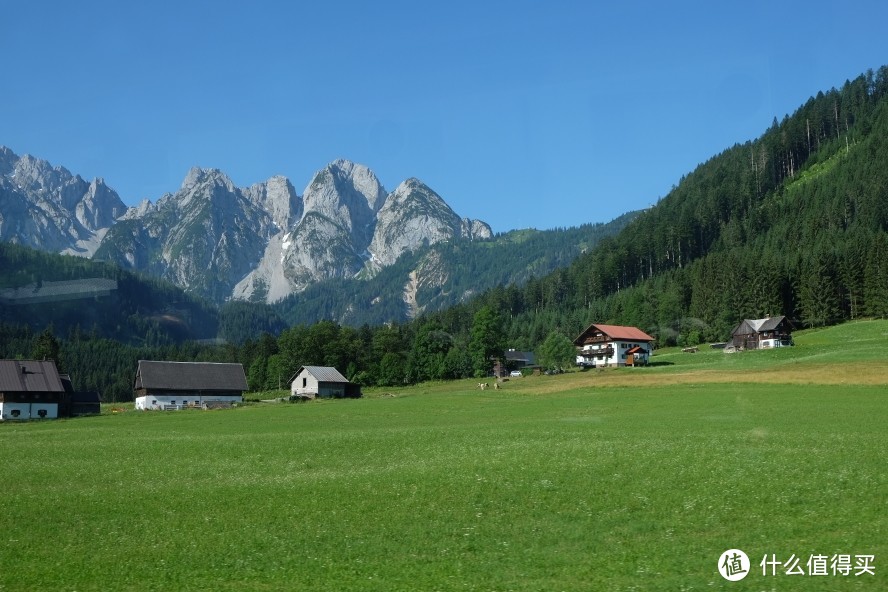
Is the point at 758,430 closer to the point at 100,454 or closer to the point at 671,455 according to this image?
the point at 671,455

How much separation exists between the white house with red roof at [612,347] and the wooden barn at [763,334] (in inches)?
660

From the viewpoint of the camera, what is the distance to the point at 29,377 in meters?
117

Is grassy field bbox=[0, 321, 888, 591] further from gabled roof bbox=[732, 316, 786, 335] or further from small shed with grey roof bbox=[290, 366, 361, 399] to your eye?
gabled roof bbox=[732, 316, 786, 335]

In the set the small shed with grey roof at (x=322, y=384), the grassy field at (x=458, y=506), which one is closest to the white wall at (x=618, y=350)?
the small shed with grey roof at (x=322, y=384)

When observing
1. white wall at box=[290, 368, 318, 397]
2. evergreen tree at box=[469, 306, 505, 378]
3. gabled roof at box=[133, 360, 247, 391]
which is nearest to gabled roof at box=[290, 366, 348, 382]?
white wall at box=[290, 368, 318, 397]

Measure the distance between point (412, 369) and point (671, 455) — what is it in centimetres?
13692

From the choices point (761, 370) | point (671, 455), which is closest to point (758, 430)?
point (671, 455)

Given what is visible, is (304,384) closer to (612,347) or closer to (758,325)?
(612,347)

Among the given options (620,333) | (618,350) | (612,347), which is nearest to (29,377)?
(612,347)

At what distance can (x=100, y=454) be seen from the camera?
45.3 m

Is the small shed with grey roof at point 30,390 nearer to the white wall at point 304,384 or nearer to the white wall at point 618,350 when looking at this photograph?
the white wall at point 304,384

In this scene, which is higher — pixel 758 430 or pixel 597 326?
pixel 597 326

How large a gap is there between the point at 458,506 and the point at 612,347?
127692 mm

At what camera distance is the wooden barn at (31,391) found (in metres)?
113
